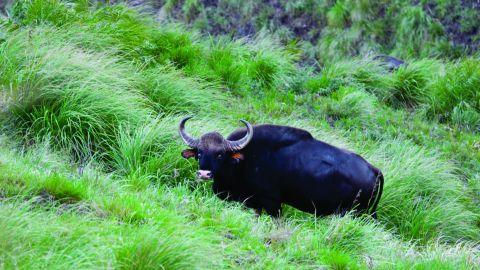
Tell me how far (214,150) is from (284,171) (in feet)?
2.90

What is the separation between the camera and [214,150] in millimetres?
8945

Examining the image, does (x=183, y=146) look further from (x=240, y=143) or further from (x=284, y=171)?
(x=284, y=171)

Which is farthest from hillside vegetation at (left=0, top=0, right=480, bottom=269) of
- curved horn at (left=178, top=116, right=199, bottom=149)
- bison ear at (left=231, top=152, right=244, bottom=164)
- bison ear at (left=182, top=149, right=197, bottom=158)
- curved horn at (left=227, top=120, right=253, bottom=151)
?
curved horn at (left=227, top=120, right=253, bottom=151)

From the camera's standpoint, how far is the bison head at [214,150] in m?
8.88

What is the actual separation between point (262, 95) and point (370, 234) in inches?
236

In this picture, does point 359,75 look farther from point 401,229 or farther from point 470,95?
point 401,229

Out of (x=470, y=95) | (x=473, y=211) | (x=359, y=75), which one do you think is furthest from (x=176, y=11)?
(x=473, y=211)

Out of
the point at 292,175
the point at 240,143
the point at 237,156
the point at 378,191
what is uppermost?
the point at 240,143

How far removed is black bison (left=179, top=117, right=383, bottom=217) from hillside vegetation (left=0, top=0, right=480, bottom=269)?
0.27m

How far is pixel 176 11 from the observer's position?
19.7m

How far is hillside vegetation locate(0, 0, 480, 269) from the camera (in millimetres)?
6199

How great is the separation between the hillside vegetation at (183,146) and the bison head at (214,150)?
346mm

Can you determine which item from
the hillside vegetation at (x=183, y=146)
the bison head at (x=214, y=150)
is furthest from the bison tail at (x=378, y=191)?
the bison head at (x=214, y=150)

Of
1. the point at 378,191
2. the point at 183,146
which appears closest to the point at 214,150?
the point at 183,146
